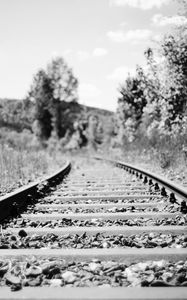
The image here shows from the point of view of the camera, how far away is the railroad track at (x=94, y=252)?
2.16 meters

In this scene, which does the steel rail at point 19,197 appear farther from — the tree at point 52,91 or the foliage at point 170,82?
the tree at point 52,91

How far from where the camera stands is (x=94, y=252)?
9.25 ft

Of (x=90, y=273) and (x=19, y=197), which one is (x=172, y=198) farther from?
(x=90, y=273)

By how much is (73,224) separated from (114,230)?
2.34 ft

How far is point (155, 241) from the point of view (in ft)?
10.8

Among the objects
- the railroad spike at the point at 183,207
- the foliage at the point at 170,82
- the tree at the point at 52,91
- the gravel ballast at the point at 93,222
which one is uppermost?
the tree at the point at 52,91

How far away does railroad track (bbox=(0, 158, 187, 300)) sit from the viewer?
216cm

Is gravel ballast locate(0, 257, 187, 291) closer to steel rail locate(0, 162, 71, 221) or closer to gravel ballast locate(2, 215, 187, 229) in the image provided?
gravel ballast locate(2, 215, 187, 229)

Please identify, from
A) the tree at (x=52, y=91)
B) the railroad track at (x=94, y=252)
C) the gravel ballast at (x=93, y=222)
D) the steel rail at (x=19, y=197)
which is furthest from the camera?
the tree at (x=52, y=91)

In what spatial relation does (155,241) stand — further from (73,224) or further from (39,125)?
(39,125)

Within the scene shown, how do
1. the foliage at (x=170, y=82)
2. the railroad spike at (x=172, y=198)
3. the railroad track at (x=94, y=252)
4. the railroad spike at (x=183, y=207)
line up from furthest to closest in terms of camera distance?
the foliage at (x=170, y=82) < the railroad spike at (x=172, y=198) < the railroad spike at (x=183, y=207) < the railroad track at (x=94, y=252)

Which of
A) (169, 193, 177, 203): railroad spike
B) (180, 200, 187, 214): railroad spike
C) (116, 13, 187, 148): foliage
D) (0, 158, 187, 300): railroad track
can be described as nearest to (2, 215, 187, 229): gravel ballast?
(0, 158, 187, 300): railroad track

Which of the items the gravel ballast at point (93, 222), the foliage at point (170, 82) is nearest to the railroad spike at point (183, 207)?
the gravel ballast at point (93, 222)

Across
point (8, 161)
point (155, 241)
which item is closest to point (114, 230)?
point (155, 241)
